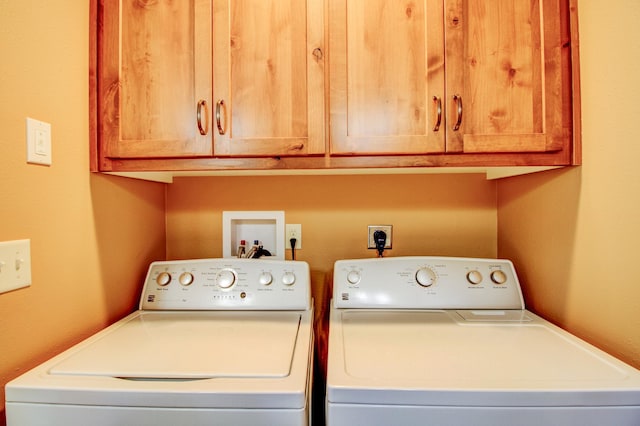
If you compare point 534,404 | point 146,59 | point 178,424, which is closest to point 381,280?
point 534,404

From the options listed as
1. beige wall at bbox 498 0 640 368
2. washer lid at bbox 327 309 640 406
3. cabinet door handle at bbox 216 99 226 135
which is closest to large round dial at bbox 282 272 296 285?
washer lid at bbox 327 309 640 406

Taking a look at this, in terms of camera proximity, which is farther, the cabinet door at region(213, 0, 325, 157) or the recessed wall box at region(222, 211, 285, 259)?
the recessed wall box at region(222, 211, 285, 259)

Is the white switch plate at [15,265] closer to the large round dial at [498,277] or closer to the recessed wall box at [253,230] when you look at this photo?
the recessed wall box at [253,230]

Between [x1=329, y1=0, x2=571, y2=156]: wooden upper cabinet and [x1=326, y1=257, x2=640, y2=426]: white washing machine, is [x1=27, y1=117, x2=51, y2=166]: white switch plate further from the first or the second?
[x1=326, y1=257, x2=640, y2=426]: white washing machine

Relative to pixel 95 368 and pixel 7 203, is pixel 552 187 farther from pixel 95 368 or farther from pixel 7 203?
pixel 7 203

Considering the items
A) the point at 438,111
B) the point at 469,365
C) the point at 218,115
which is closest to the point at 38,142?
the point at 218,115

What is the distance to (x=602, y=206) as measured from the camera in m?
0.90

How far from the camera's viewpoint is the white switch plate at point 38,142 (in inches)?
31.7

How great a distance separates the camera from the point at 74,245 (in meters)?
0.96

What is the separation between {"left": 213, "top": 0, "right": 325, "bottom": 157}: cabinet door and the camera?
993 millimetres

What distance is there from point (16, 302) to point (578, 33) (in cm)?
173

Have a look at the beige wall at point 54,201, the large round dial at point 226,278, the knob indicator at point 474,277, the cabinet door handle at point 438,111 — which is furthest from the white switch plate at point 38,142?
the knob indicator at point 474,277

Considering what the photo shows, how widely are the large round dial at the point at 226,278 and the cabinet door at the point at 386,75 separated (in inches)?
26.1

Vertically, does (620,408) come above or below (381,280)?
below
